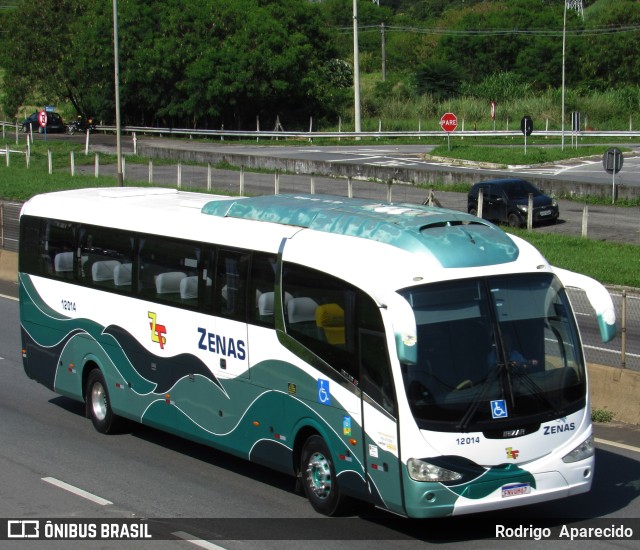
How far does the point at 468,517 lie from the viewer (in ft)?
32.4

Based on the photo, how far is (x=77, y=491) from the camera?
10883 millimetres

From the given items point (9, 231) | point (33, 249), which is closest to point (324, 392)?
point (33, 249)

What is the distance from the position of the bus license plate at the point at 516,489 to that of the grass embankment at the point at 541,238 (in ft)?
46.3

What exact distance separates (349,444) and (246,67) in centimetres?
5956

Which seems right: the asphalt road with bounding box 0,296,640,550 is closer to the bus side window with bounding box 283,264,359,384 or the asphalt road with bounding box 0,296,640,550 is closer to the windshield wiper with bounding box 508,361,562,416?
the windshield wiper with bounding box 508,361,562,416

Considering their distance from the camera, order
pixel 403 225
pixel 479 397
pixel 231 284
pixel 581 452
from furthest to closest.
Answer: pixel 231 284, pixel 403 225, pixel 581 452, pixel 479 397

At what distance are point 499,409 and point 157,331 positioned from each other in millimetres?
4829

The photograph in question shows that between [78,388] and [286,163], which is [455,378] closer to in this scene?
[78,388]

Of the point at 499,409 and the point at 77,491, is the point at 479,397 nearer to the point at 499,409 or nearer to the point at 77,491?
the point at 499,409

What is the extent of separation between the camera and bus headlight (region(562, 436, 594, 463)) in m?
9.30

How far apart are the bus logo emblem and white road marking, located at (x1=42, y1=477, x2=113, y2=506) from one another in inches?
77.2

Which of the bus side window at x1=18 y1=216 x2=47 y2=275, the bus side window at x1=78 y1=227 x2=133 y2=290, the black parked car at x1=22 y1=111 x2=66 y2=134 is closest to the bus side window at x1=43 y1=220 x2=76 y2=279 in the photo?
the bus side window at x1=18 y1=216 x2=47 y2=275

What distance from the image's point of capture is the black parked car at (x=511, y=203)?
32.4 meters

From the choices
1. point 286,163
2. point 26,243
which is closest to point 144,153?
point 286,163
